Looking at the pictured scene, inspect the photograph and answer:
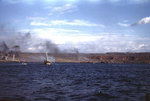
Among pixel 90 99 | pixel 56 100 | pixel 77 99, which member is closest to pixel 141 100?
pixel 90 99

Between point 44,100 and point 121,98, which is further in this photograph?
point 121,98

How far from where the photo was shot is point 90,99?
26.1 meters

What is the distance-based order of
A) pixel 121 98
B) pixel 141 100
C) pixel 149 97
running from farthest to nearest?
pixel 121 98 → pixel 141 100 → pixel 149 97

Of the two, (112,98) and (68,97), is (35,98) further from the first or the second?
(112,98)

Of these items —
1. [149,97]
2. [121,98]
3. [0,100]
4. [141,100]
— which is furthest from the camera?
[121,98]

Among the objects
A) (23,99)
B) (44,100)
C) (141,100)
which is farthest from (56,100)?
(141,100)

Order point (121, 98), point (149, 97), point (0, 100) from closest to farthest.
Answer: point (149, 97) → point (0, 100) → point (121, 98)

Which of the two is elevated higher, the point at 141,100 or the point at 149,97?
the point at 149,97

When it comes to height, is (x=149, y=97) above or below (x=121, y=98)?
above

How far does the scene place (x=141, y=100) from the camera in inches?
997

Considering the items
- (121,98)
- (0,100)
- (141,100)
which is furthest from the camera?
(121,98)

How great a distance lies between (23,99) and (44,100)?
2637 millimetres

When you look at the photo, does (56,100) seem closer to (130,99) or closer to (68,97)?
(68,97)

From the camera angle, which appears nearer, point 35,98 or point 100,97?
point 35,98
